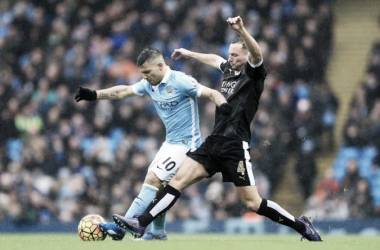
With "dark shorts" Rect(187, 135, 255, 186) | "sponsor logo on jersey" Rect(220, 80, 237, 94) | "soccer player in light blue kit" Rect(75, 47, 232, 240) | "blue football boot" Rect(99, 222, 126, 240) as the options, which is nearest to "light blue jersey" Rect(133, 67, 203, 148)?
"soccer player in light blue kit" Rect(75, 47, 232, 240)

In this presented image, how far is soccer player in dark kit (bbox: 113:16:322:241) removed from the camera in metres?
8.39

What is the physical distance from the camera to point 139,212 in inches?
340

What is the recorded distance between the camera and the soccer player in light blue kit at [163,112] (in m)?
8.69

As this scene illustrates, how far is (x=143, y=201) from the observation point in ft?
28.5

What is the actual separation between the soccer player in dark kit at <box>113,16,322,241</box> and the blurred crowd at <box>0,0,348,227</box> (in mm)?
5732

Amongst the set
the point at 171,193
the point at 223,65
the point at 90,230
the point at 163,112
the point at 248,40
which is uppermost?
the point at 248,40

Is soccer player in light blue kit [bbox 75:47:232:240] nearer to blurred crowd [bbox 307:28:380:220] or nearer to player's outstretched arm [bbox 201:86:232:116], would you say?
player's outstretched arm [bbox 201:86:232:116]

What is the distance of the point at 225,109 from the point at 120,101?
25.0 ft

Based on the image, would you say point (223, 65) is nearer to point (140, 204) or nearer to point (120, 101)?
point (140, 204)

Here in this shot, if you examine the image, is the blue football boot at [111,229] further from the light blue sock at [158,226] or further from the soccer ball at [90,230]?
the light blue sock at [158,226]

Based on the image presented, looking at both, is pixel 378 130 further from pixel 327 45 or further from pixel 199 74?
pixel 199 74

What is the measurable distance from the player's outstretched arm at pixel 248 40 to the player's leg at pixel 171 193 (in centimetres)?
118

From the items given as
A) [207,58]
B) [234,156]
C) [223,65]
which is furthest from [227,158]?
[207,58]

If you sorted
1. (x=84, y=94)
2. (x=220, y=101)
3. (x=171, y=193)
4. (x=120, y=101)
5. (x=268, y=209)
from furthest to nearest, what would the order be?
(x=120, y=101)
(x=84, y=94)
(x=268, y=209)
(x=171, y=193)
(x=220, y=101)
